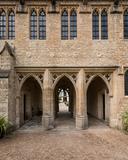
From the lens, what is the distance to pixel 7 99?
1110 cm

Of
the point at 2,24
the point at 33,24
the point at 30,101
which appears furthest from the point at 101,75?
the point at 2,24

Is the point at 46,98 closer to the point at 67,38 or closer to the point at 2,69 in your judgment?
the point at 2,69

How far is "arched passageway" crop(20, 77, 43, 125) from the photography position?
1566 centimetres

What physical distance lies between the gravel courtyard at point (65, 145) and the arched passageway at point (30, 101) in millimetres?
4257

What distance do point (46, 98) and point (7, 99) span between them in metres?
2.63

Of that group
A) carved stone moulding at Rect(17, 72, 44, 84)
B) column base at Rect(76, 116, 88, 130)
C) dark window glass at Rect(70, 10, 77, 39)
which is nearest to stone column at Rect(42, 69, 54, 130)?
carved stone moulding at Rect(17, 72, 44, 84)

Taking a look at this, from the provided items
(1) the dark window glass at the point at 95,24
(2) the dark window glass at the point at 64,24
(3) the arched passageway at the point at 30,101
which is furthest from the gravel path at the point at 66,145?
(2) the dark window glass at the point at 64,24

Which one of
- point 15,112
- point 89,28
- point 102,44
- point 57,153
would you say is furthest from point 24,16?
point 57,153

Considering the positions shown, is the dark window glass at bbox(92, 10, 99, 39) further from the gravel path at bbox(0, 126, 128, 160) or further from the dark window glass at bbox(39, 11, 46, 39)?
the gravel path at bbox(0, 126, 128, 160)

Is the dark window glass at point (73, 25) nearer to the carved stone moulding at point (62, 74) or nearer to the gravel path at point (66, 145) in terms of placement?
the carved stone moulding at point (62, 74)

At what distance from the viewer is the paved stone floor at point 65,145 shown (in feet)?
24.0

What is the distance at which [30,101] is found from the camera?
1714 centimetres

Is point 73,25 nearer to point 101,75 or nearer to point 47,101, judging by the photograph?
point 101,75

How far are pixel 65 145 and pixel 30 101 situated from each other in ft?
29.4
